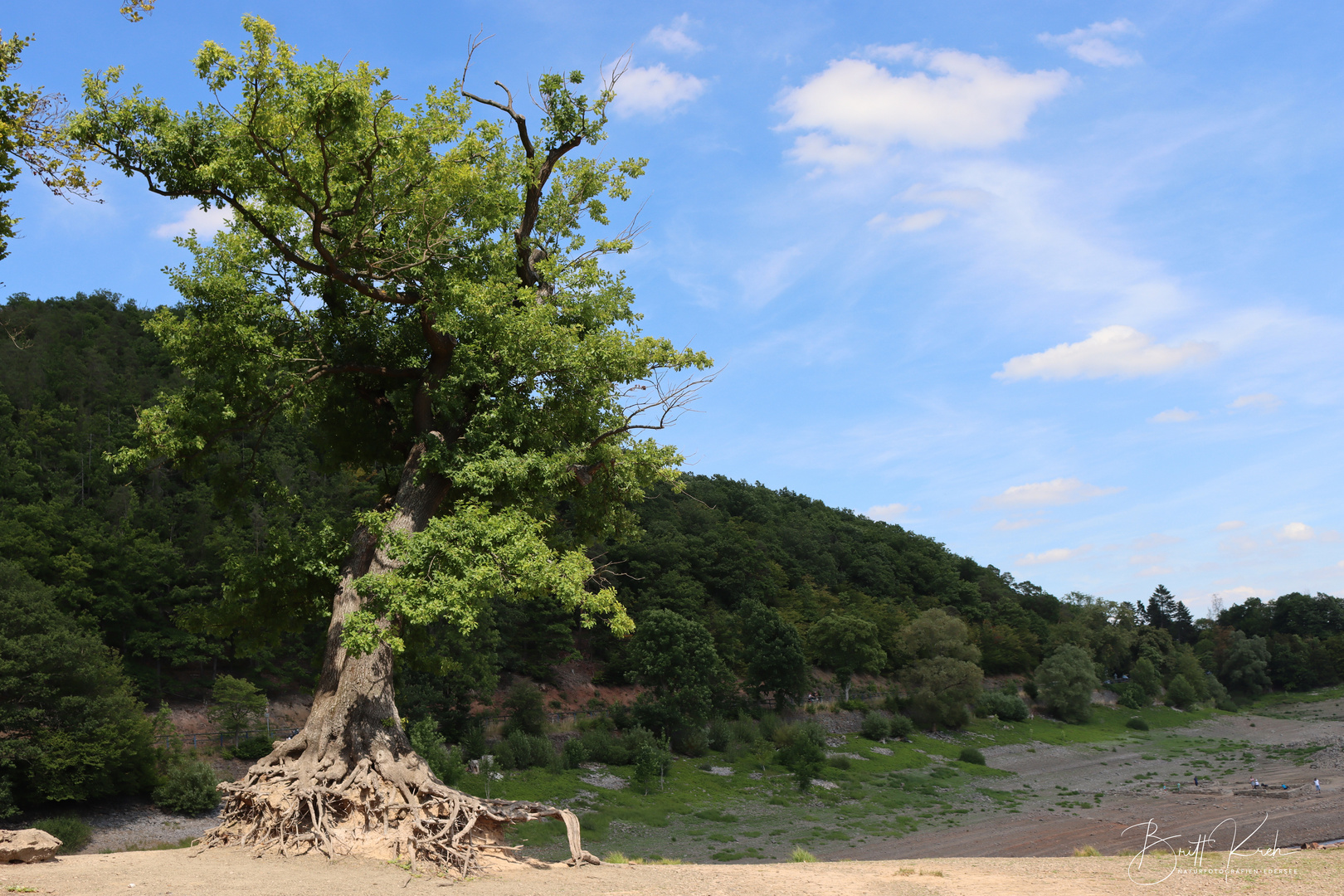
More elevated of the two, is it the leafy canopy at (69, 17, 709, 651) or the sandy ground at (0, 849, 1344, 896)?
the leafy canopy at (69, 17, 709, 651)

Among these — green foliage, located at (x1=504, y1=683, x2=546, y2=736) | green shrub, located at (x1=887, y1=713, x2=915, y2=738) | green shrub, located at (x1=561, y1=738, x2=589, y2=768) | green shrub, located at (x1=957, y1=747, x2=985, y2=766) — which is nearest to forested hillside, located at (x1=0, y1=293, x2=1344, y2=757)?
green foliage, located at (x1=504, y1=683, x2=546, y2=736)

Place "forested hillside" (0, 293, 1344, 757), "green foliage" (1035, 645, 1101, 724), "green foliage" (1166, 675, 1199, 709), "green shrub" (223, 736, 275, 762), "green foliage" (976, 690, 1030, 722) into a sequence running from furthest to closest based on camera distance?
"green foliage" (1166, 675, 1199, 709)
"green foliage" (1035, 645, 1101, 724)
"green foliage" (976, 690, 1030, 722)
"green shrub" (223, 736, 275, 762)
"forested hillside" (0, 293, 1344, 757)

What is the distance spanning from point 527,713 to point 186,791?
63.3 ft

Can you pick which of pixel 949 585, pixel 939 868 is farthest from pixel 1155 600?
pixel 939 868

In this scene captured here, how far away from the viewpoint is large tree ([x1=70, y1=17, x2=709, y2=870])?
39.2 feet

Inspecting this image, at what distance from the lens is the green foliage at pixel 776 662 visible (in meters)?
60.1

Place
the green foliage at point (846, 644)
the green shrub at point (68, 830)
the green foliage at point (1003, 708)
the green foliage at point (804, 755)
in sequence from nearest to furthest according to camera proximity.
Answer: the green shrub at point (68, 830), the green foliage at point (804, 755), the green foliage at point (846, 644), the green foliage at point (1003, 708)

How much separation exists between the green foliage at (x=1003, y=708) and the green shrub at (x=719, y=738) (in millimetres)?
30250

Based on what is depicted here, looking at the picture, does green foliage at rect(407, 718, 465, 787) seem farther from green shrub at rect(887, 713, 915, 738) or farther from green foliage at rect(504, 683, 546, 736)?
green shrub at rect(887, 713, 915, 738)

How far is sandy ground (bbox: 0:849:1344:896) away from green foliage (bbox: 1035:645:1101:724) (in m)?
68.7

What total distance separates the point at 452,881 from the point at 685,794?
32734mm

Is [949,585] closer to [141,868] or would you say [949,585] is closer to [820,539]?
[820,539]

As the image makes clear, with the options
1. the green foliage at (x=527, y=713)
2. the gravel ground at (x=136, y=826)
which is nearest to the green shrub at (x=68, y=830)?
the gravel ground at (x=136, y=826)

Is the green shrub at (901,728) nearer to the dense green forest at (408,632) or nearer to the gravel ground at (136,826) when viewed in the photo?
the dense green forest at (408,632)
